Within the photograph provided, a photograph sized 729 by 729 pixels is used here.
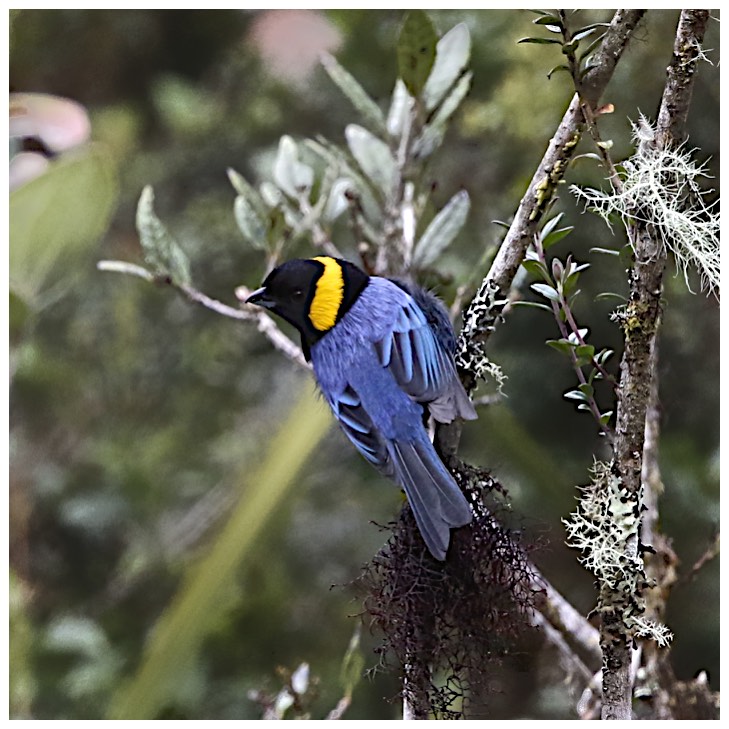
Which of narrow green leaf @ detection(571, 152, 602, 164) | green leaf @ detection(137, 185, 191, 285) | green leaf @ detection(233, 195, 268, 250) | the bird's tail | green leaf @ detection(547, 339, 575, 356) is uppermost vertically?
green leaf @ detection(233, 195, 268, 250)

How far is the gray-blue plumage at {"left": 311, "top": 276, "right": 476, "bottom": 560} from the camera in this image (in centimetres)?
59

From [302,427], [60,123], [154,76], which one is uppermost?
[154,76]

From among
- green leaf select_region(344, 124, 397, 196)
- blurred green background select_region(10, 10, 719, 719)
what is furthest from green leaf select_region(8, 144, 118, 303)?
green leaf select_region(344, 124, 397, 196)

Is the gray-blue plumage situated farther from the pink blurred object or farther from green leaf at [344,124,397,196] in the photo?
the pink blurred object

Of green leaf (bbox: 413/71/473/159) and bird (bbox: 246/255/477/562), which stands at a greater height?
green leaf (bbox: 413/71/473/159)

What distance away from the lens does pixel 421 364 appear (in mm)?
616

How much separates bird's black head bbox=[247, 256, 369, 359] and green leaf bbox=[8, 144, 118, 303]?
0.25 metres

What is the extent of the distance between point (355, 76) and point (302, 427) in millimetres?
400

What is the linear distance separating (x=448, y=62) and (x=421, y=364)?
31 cm

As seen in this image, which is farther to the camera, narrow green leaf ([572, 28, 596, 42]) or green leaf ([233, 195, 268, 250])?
green leaf ([233, 195, 268, 250])

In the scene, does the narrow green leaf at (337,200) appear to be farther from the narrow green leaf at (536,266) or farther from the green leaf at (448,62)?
the narrow green leaf at (536,266)

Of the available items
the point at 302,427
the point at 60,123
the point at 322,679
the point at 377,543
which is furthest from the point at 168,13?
the point at 322,679

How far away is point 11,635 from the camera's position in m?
0.95
